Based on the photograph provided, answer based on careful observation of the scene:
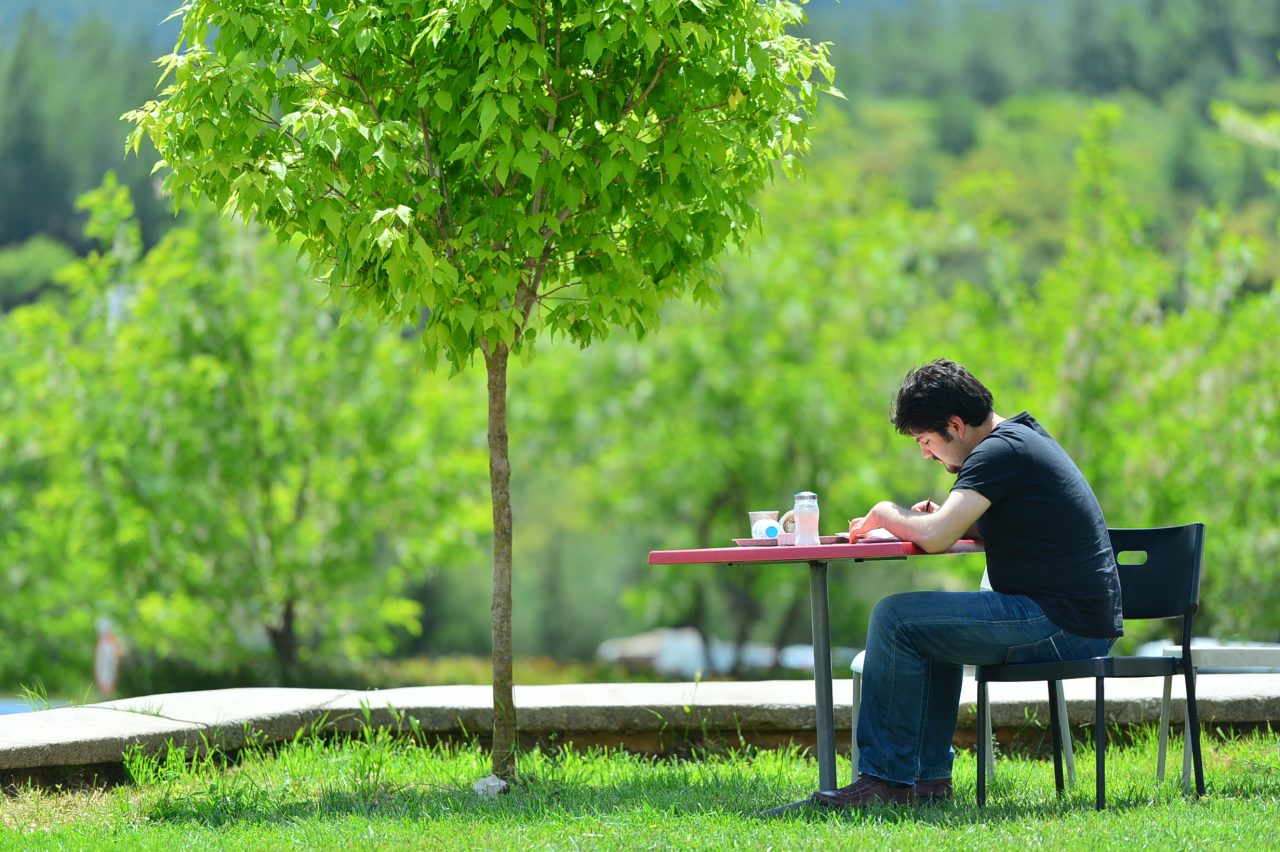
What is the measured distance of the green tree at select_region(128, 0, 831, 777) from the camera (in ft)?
13.5

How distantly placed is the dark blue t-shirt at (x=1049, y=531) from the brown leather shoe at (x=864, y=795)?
74 cm

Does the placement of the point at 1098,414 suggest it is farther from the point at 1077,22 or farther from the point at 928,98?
the point at 1077,22

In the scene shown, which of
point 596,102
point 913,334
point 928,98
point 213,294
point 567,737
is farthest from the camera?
point 928,98

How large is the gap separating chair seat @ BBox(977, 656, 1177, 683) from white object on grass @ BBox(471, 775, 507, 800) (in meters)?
1.76

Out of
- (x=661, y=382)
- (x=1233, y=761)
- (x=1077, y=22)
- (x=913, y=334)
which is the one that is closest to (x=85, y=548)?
(x=661, y=382)

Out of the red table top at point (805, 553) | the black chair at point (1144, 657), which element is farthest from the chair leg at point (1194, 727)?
the red table top at point (805, 553)

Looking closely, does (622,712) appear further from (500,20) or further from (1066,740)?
(500,20)

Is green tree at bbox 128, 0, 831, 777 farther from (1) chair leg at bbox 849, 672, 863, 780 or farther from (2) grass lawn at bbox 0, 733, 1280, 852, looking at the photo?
(1) chair leg at bbox 849, 672, 863, 780

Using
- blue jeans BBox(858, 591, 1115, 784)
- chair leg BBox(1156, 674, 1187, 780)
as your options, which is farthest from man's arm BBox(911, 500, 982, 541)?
chair leg BBox(1156, 674, 1187, 780)

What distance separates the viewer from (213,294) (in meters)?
13.2

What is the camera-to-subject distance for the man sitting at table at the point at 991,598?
376 centimetres

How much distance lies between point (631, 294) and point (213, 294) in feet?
32.5

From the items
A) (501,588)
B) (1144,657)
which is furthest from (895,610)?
(501,588)

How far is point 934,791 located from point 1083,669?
0.71m
